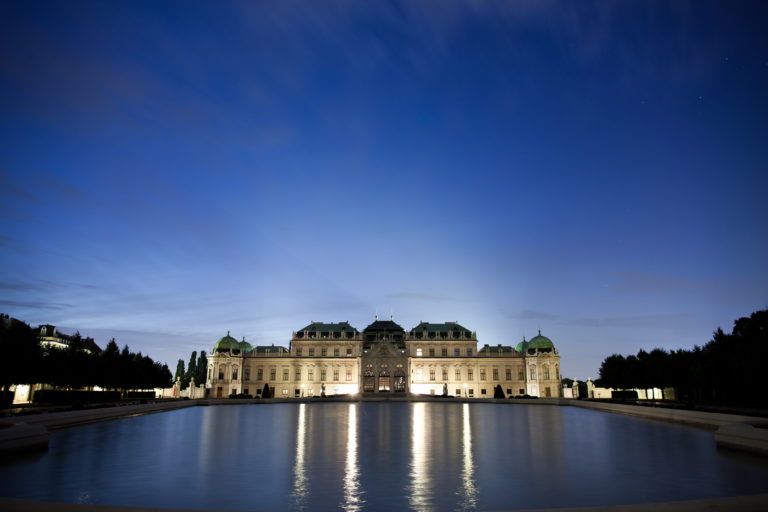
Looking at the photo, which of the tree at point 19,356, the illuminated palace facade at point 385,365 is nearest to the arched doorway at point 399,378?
the illuminated palace facade at point 385,365

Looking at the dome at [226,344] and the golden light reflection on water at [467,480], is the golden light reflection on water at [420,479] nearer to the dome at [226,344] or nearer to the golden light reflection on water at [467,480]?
the golden light reflection on water at [467,480]

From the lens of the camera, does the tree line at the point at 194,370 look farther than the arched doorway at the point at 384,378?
Yes

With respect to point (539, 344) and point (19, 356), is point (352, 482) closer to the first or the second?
point (19, 356)

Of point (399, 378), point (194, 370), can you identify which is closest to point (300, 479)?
point (399, 378)

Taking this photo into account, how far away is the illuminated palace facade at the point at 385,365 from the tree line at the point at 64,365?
1067 inches

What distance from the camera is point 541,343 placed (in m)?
109

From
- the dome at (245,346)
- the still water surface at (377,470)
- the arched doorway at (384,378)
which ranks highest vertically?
the dome at (245,346)

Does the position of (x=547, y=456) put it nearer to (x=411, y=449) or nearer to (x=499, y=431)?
(x=411, y=449)

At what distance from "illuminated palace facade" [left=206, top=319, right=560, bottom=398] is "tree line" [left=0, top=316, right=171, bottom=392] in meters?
27.1

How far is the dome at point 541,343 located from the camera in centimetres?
10850

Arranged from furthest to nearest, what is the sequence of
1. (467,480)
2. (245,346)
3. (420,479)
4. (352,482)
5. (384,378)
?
(245,346)
(384,378)
(420,479)
(467,480)
(352,482)

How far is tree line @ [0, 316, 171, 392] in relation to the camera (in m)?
47.1

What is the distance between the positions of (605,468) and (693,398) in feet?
219

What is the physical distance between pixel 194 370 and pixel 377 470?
397ft
